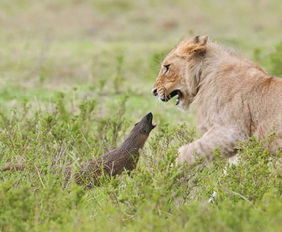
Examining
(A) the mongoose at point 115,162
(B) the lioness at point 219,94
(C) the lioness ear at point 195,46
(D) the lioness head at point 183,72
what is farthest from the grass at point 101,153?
(C) the lioness ear at point 195,46

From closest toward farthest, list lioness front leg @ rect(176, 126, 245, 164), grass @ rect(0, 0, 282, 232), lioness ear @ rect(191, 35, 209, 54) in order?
grass @ rect(0, 0, 282, 232)
lioness front leg @ rect(176, 126, 245, 164)
lioness ear @ rect(191, 35, 209, 54)

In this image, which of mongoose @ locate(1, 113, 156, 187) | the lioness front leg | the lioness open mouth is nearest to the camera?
the lioness front leg

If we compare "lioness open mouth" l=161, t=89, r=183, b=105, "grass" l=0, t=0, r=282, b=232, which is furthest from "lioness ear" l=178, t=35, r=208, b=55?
"grass" l=0, t=0, r=282, b=232

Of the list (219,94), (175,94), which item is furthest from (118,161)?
(219,94)

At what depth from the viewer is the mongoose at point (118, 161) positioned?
6.95 meters

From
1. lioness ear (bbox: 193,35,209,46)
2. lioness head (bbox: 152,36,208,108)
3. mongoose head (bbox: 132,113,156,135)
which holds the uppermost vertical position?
lioness ear (bbox: 193,35,209,46)

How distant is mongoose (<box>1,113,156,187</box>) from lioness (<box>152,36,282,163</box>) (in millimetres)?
404

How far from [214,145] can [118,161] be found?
0.96 meters

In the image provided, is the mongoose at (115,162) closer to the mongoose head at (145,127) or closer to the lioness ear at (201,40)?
the mongoose head at (145,127)

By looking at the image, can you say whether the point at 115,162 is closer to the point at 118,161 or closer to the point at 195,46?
the point at 118,161

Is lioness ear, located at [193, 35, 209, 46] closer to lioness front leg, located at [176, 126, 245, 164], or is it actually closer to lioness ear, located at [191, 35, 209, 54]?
lioness ear, located at [191, 35, 209, 54]

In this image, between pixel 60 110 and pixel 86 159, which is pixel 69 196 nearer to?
pixel 86 159

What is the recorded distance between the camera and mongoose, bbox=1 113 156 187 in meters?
6.93

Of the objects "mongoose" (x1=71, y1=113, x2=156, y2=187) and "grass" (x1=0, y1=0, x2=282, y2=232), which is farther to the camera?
"mongoose" (x1=71, y1=113, x2=156, y2=187)
